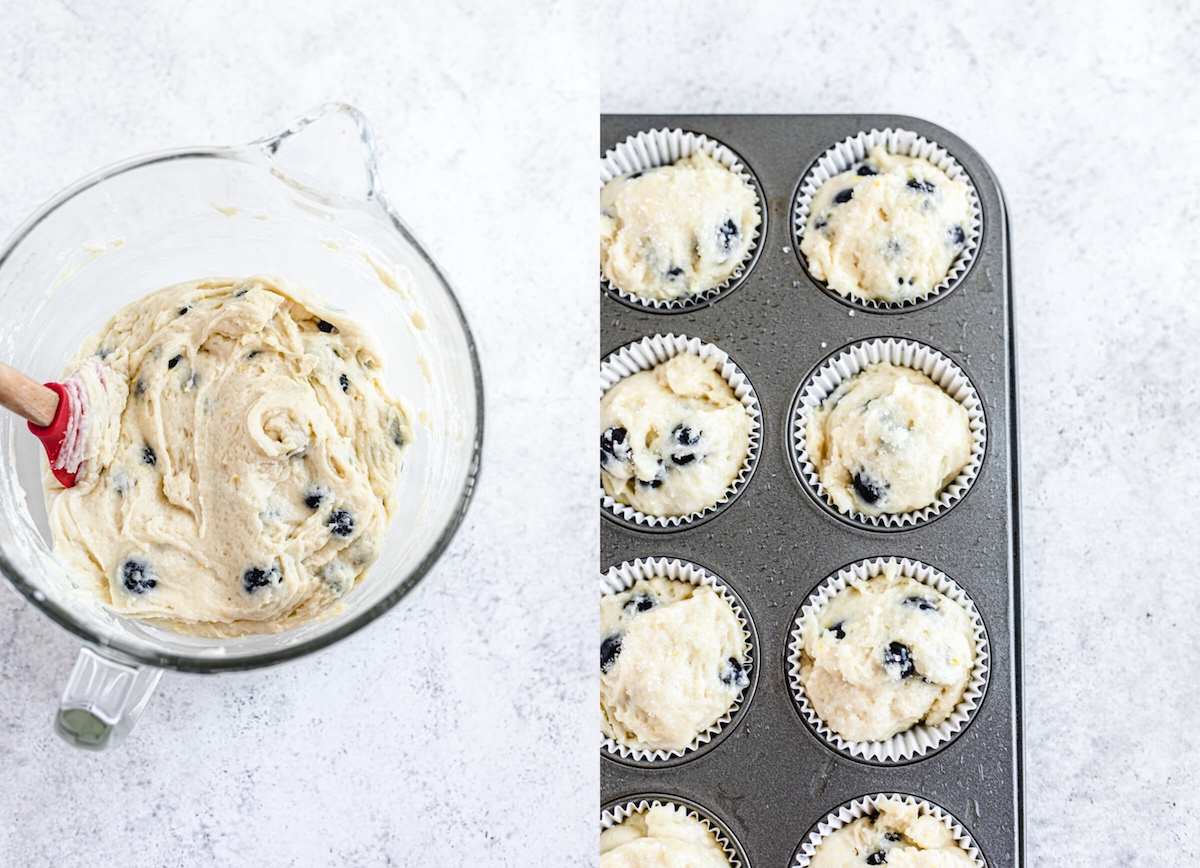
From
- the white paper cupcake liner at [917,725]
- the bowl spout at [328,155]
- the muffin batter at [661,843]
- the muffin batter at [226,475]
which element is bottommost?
the muffin batter at [661,843]

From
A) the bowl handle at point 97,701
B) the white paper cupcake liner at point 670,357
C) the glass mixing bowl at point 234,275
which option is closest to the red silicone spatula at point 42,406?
the glass mixing bowl at point 234,275

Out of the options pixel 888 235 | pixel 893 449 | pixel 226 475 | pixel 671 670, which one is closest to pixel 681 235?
pixel 888 235

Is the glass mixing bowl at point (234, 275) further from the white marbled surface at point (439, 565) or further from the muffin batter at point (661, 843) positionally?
the muffin batter at point (661, 843)

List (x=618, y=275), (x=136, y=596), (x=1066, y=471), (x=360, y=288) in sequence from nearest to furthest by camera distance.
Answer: (x=136, y=596) < (x=360, y=288) < (x=618, y=275) < (x=1066, y=471)

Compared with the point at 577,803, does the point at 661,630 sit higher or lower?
higher

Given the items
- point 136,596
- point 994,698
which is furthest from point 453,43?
point 994,698

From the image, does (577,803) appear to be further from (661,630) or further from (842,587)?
(842,587)

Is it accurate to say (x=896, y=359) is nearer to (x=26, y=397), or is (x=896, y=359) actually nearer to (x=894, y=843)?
(x=894, y=843)
